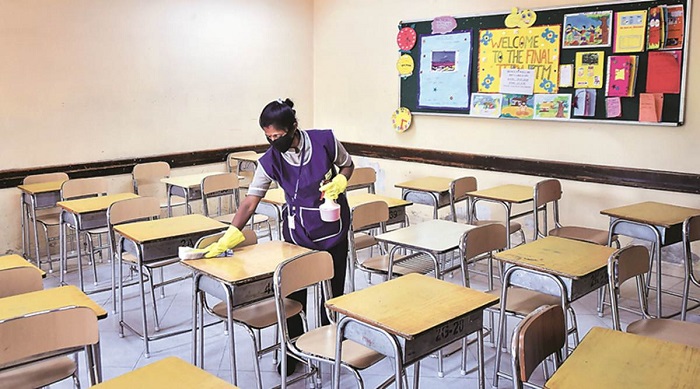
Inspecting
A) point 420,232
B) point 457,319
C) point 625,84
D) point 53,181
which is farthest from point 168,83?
point 457,319

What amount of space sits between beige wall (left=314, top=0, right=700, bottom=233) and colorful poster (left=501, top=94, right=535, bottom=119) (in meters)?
0.07

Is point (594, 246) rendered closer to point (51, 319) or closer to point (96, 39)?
point (51, 319)

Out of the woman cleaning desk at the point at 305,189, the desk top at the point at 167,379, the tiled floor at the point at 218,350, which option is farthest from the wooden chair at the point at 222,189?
the desk top at the point at 167,379

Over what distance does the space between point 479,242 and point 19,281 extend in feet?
6.82

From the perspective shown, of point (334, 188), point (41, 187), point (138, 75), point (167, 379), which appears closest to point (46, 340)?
point (167, 379)

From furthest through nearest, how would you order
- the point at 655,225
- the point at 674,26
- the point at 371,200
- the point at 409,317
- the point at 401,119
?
the point at 401,119 < the point at 371,200 < the point at 674,26 < the point at 655,225 < the point at 409,317

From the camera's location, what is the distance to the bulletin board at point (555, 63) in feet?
14.5

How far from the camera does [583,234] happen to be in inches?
171

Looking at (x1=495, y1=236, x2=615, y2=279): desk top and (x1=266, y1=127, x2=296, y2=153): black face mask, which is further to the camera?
(x1=266, y1=127, x2=296, y2=153): black face mask

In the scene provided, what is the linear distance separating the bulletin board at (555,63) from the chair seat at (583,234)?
0.90 m

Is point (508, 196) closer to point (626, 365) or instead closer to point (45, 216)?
point (626, 365)

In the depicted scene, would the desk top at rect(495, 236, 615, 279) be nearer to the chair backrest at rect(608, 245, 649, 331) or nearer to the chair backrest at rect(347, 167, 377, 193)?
the chair backrest at rect(608, 245, 649, 331)

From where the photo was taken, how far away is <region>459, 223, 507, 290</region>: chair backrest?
10.2 feet

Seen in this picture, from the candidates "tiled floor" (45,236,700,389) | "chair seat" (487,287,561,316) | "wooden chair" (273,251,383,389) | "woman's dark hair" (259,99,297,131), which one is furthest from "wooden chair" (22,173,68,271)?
"chair seat" (487,287,561,316)
